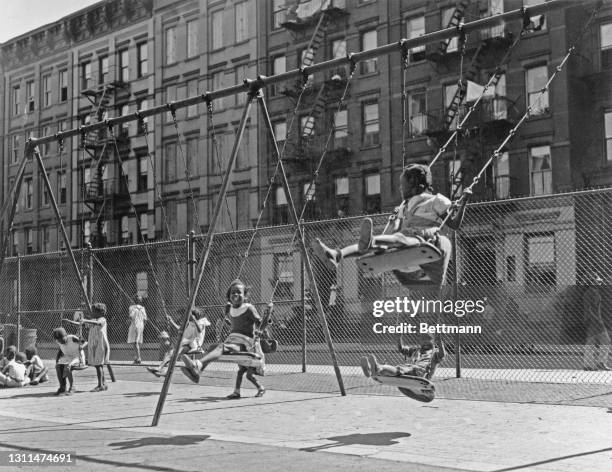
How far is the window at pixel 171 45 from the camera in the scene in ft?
130

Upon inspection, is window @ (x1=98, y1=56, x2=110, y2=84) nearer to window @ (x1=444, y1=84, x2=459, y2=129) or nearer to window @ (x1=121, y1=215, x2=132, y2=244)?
window @ (x1=121, y1=215, x2=132, y2=244)

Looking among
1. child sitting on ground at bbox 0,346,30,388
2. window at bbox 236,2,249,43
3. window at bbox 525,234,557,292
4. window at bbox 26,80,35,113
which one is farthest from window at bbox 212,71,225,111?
child sitting on ground at bbox 0,346,30,388

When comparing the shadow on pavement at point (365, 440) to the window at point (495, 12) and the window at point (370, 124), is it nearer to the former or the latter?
the window at point (495, 12)

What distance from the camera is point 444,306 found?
15156 mm

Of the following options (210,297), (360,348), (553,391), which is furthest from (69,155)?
(553,391)

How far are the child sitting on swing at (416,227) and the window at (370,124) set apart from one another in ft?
79.4

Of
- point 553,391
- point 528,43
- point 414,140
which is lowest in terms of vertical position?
point 553,391

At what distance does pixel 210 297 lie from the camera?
2167 centimetres

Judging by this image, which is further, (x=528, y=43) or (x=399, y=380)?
(x=528, y=43)

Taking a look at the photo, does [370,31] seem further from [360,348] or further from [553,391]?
[553,391]

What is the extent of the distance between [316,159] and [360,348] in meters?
15.3

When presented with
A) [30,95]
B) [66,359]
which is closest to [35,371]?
[66,359]

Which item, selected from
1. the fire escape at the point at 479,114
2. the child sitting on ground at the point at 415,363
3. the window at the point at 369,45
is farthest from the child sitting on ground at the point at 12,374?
the window at the point at 369,45

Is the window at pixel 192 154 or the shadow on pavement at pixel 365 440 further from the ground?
the window at pixel 192 154
